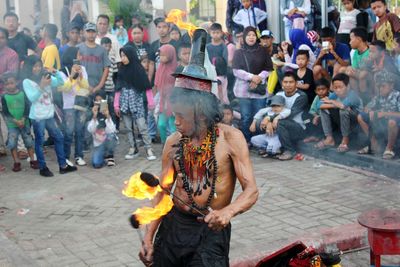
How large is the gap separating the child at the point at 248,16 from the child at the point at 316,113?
89.0 inches

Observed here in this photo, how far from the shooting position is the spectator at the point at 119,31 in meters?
8.99

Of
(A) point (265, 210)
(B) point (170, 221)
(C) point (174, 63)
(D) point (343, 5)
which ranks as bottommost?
(A) point (265, 210)

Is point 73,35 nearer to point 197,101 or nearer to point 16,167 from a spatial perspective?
point 16,167

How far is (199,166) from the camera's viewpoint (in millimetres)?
3387

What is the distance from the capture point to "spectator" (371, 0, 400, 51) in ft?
25.0

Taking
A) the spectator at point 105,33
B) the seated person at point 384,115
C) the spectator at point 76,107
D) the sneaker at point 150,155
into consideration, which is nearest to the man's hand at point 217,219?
the seated person at point 384,115

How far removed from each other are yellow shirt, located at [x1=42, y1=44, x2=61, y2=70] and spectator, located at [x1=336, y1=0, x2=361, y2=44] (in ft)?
13.4

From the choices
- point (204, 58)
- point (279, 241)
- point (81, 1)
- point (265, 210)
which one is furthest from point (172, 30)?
point (204, 58)

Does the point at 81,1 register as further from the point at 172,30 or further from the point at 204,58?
the point at 204,58

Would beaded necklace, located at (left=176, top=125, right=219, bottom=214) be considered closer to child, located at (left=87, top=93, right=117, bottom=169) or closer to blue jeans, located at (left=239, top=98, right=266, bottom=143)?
child, located at (left=87, top=93, right=117, bottom=169)

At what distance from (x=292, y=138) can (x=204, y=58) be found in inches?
192

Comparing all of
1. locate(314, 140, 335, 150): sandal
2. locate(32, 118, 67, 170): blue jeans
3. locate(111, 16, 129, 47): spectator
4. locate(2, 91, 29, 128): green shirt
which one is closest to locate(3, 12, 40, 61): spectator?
locate(2, 91, 29, 128): green shirt

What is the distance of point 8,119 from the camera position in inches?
311

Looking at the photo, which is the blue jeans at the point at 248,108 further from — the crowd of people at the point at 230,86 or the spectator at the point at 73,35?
the spectator at the point at 73,35
